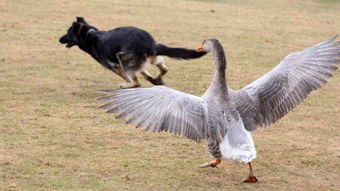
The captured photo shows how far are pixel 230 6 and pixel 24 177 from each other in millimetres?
11771

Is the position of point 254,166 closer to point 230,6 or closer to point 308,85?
point 308,85

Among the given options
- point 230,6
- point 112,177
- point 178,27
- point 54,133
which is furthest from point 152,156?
point 230,6

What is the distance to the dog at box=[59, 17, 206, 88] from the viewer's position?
8797mm

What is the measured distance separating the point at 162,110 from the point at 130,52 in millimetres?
3627

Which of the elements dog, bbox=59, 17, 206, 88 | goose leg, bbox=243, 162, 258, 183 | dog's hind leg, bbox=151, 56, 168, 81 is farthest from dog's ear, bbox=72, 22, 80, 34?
goose leg, bbox=243, 162, 258, 183

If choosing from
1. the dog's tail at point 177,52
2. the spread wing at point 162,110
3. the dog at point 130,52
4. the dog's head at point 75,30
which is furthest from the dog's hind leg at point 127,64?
the spread wing at point 162,110

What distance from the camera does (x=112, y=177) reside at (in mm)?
5625

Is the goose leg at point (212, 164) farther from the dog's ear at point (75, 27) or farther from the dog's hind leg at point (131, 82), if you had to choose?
the dog's ear at point (75, 27)

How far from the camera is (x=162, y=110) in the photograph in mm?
5258

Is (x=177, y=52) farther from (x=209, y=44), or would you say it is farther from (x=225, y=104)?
(x=225, y=104)

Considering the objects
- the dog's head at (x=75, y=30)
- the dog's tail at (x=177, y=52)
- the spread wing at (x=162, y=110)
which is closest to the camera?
the spread wing at (x=162, y=110)

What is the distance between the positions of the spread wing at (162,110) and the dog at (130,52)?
3216 mm

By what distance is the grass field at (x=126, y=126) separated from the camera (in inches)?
223

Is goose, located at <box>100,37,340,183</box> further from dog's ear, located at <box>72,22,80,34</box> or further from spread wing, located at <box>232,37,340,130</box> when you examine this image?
dog's ear, located at <box>72,22,80,34</box>
